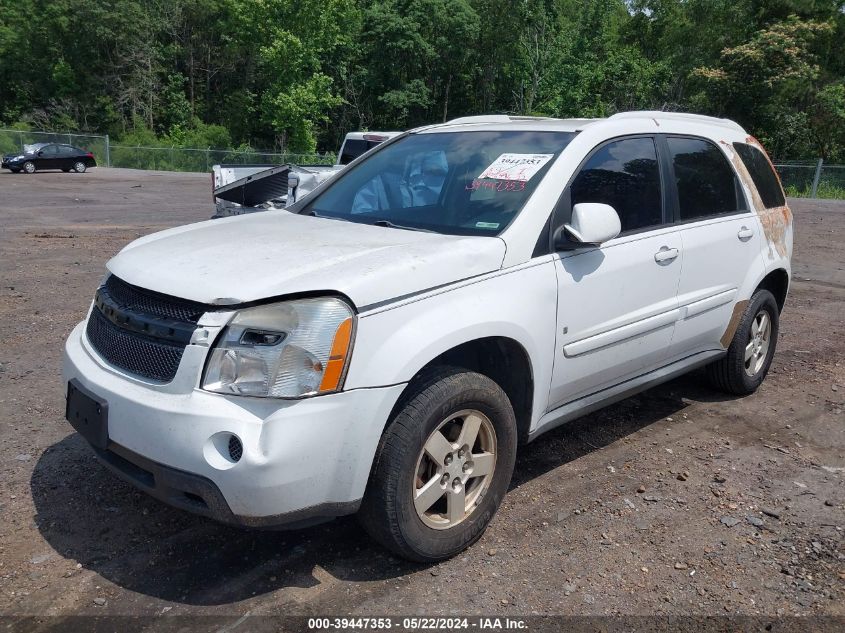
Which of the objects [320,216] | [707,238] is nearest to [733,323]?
[707,238]

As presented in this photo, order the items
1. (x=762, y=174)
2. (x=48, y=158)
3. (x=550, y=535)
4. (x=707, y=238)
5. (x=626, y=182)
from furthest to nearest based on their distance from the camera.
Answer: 1. (x=48, y=158)
2. (x=762, y=174)
3. (x=707, y=238)
4. (x=626, y=182)
5. (x=550, y=535)

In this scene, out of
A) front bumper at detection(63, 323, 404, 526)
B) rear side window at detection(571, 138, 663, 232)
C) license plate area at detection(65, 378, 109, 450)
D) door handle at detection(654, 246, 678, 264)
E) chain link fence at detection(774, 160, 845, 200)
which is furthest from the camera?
chain link fence at detection(774, 160, 845, 200)

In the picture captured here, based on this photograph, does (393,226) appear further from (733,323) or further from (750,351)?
(750,351)

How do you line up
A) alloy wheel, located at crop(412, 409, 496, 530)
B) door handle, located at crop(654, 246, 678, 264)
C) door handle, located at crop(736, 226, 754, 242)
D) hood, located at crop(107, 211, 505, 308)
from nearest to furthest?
1. hood, located at crop(107, 211, 505, 308)
2. alloy wheel, located at crop(412, 409, 496, 530)
3. door handle, located at crop(654, 246, 678, 264)
4. door handle, located at crop(736, 226, 754, 242)

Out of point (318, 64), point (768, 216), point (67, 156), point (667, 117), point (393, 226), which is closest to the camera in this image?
point (393, 226)

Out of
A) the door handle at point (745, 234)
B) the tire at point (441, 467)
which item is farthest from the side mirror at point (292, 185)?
the tire at point (441, 467)

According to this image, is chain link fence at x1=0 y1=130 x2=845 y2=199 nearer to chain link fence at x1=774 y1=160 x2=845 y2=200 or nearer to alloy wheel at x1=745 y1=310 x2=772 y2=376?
chain link fence at x1=774 y1=160 x2=845 y2=200

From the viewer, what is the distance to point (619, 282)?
12.4 ft

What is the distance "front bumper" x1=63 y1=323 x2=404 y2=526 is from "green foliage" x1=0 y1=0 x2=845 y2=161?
1811 inches

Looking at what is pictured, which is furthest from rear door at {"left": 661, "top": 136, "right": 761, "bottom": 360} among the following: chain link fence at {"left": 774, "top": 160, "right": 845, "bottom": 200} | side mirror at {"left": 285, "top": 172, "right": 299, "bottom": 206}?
chain link fence at {"left": 774, "top": 160, "right": 845, "bottom": 200}

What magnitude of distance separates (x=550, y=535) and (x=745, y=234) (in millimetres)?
2609

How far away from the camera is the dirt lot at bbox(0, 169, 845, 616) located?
2885 millimetres

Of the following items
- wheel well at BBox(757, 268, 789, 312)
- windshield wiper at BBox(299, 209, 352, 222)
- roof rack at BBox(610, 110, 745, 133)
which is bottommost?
wheel well at BBox(757, 268, 789, 312)

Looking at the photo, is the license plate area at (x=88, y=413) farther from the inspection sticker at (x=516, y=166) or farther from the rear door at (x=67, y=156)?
the rear door at (x=67, y=156)
